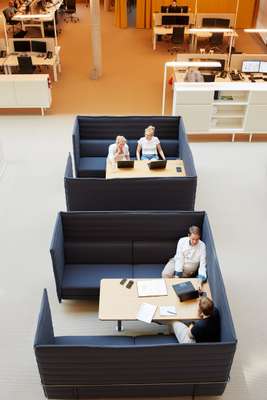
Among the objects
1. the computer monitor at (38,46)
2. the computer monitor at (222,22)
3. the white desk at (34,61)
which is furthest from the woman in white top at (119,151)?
the computer monitor at (222,22)

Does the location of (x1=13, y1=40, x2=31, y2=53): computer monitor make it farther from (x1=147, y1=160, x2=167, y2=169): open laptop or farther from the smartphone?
the smartphone

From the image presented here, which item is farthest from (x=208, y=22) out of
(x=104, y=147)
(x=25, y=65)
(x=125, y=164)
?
(x=125, y=164)

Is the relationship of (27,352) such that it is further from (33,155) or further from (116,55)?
(116,55)

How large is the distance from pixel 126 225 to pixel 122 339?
1.52 meters

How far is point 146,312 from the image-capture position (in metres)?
4.75

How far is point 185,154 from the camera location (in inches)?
293

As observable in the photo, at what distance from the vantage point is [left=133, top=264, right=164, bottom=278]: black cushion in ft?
18.4

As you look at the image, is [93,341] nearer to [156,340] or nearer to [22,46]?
[156,340]

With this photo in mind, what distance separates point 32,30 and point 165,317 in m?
15.4

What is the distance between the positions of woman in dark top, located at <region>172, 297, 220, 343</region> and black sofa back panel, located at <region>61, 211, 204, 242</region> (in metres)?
1.34

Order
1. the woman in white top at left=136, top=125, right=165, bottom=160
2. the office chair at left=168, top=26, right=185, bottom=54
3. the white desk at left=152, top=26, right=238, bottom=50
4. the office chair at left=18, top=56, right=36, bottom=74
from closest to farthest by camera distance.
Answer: the woman in white top at left=136, top=125, right=165, bottom=160 → the office chair at left=18, top=56, right=36, bottom=74 → the office chair at left=168, top=26, right=185, bottom=54 → the white desk at left=152, top=26, right=238, bottom=50

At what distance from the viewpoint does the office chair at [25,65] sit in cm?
1188

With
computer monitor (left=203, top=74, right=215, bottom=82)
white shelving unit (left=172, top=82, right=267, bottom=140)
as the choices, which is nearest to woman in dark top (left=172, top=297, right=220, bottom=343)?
white shelving unit (left=172, top=82, right=267, bottom=140)

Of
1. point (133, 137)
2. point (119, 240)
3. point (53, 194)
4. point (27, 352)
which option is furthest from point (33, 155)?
point (27, 352)
